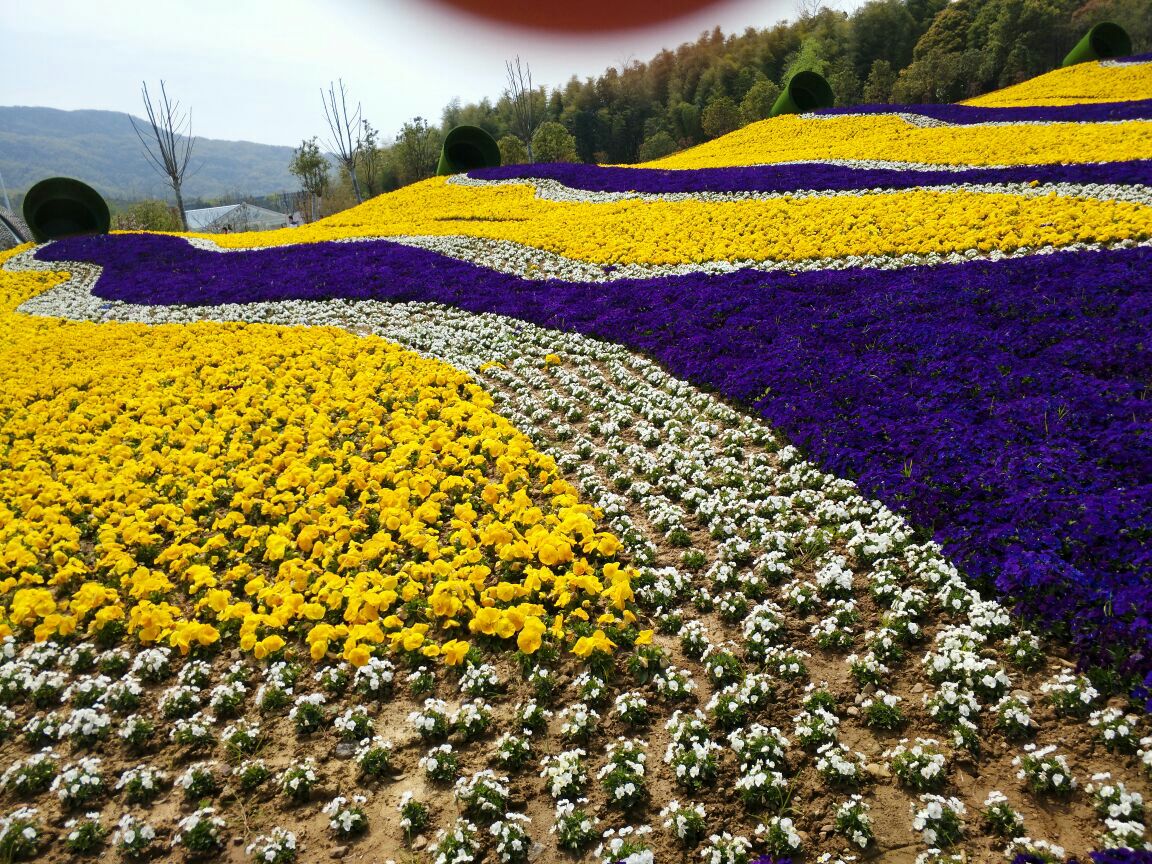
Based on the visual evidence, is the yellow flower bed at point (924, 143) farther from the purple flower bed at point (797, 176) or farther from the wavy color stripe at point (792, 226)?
the wavy color stripe at point (792, 226)

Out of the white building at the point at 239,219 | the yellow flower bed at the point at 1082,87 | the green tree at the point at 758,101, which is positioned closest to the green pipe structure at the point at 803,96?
the yellow flower bed at the point at 1082,87

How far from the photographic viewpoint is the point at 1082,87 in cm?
4319

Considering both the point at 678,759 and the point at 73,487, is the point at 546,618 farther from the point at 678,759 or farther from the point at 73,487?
the point at 73,487

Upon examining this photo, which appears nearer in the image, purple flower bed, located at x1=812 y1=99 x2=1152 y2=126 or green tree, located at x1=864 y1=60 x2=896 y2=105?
purple flower bed, located at x1=812 y1=99 x2=1152 y2=126

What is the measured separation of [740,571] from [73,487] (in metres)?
8.89

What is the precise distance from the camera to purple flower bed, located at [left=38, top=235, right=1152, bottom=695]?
18.1 feet

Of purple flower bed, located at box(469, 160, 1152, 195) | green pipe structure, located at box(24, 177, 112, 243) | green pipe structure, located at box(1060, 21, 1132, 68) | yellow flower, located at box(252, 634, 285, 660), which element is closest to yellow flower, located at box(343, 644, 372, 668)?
yellow flower, located at box(252, 634, 285, 660)

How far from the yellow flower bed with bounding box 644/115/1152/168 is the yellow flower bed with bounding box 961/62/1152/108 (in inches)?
422

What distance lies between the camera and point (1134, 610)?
189 inches

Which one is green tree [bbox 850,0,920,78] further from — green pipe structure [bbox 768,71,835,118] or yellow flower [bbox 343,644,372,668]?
yellow flower [bbox 343,644,372,668]

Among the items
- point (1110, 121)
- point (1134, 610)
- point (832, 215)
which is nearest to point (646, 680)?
point (1134, 610)

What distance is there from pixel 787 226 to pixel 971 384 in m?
12.5

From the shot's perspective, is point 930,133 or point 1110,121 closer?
point 1110,121

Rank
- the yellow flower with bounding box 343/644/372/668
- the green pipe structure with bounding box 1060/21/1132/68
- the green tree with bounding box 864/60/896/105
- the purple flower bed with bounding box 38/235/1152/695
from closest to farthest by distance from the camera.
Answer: the purple flower bed with bounding box 38/235/1152/695 < the yellow flower with bounding box 343/644/372/668 < the green pipe structure with bounding box 1060/21/1132/68 < the green tree with bounding box 864/60/896/105
